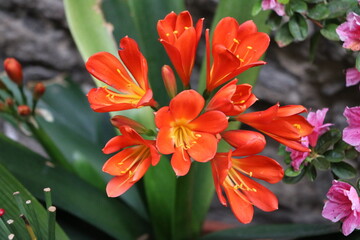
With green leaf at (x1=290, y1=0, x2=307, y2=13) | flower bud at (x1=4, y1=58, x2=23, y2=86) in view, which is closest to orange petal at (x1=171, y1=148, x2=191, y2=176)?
green leaf at (x1=290, y1=0, x2=307, y2=13)

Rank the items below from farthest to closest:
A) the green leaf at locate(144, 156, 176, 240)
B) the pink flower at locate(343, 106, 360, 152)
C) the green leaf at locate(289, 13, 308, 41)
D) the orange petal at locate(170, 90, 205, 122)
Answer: the green leaf at locate(144, 156, 176, 240), the green leaf at locate(289, 13, 308, 41), the pink flower at locate(343, 106, 360, 152), the orange petal at locate(170, 90, 205, 122)

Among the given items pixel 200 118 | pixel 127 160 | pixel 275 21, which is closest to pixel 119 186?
pixel 127 160

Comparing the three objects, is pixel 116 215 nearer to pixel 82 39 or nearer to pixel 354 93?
pixel 82 39

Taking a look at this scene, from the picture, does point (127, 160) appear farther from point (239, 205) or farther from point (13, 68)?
point (13, 68)

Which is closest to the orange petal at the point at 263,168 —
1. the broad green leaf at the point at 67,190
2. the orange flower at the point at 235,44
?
the orange flower at the point at 235,44

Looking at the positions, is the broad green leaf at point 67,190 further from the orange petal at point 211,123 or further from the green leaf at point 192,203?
the orange petal at point 211,123

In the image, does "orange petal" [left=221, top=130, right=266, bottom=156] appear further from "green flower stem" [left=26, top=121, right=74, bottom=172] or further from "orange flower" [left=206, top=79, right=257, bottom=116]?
"green flower stem" [left=26, top=121, right=74, bottom=172]

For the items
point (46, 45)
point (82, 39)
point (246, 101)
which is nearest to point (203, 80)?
point (82, 39)
